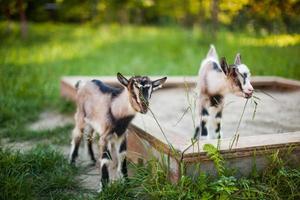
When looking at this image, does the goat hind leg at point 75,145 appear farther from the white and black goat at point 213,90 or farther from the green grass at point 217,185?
the white and black goat at point 213,90

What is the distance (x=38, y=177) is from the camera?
4.34 m

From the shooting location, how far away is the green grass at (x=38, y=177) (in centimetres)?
395

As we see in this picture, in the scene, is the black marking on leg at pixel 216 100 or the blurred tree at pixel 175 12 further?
the blurred tree at pixel 175 12

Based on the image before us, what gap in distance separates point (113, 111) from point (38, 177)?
3.25 feet

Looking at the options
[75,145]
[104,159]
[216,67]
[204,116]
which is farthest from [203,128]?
[75,145]

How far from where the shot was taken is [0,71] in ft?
26.1

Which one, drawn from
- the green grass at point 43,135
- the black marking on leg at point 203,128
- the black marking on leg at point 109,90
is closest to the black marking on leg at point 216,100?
the black marking on leg at point 203,128

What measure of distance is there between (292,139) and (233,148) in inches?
26.9

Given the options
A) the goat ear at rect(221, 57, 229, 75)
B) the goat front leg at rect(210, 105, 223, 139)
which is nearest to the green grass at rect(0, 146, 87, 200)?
the goat front leg at rect(210, 105, 223, 139)

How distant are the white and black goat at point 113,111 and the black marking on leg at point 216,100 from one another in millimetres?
829

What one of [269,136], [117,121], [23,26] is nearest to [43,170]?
[117,121]

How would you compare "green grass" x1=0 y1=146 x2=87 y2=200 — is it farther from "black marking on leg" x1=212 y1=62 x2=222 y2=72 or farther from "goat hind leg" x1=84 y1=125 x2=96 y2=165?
"black marking on leg" x1=212 y1=62 x2=222 y2=72

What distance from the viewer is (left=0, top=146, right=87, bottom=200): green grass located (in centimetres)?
395

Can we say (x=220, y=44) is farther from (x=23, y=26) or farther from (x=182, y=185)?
(x=182, y=185)
